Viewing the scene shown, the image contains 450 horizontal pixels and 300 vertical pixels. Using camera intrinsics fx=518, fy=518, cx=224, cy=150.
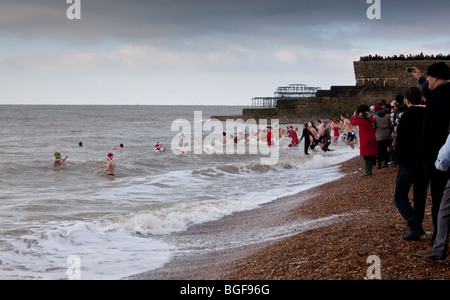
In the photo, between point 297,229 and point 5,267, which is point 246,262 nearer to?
point 297,229

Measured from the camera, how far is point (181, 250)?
8.42m

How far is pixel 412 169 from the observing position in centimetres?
604

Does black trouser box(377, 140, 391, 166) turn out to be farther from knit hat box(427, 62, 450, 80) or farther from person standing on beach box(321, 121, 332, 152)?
person standing on beach box(321, 121, 332, 152)

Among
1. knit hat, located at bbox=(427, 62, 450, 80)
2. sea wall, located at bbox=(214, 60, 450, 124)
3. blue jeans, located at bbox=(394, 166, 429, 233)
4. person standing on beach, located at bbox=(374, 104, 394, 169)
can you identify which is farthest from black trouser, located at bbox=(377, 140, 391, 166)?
sea wall, located at bbox=(214, 60, 450, 124)

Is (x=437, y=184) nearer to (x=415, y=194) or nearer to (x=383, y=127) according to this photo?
(x=415, y=194)

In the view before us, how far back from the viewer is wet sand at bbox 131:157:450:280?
17.4ft

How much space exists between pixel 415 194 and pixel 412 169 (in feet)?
1.07

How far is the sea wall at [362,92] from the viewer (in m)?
46.1

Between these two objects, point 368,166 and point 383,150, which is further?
point 383,150

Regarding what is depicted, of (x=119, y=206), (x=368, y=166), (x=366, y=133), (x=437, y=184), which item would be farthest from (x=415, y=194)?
(x=119, y=206)

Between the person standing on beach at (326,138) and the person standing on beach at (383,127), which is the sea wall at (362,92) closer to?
the person standing on beach at (326,138)

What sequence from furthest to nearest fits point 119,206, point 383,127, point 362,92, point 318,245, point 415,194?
1. point 362,92
2. point 119,206
3. point 383,127
4. point 318,245
5. point 415,194

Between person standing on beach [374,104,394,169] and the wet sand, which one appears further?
person standing on beach [374,104,394,169]
